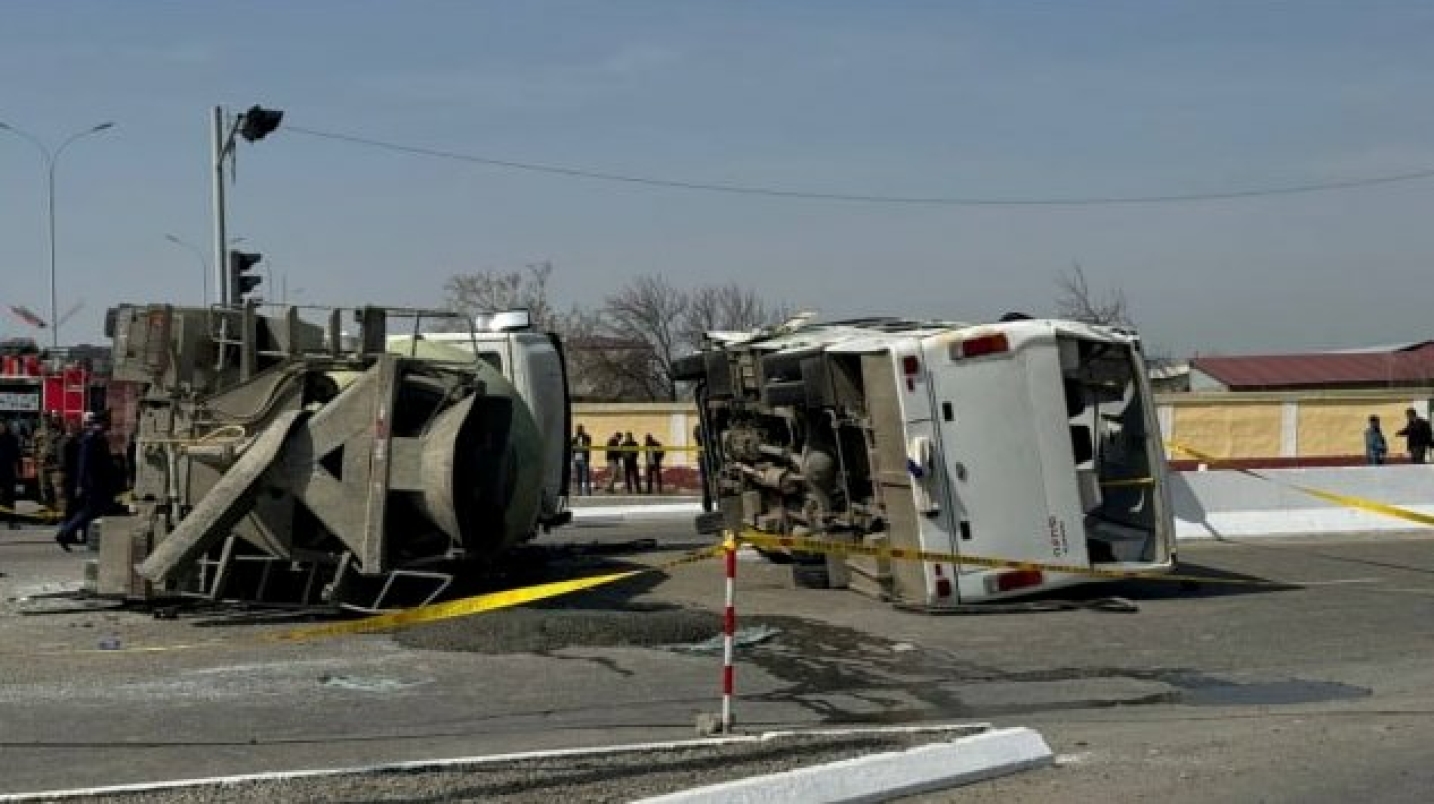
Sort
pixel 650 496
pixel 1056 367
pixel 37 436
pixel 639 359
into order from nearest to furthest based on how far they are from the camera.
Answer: pixel 1056 367 < pixel 37 436 < pixel 650 496 < pixel 639 359

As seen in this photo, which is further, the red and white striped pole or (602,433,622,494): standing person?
(602,433,622,494): standing person

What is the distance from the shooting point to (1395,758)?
7.30 meters

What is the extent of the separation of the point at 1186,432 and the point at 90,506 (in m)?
27.7

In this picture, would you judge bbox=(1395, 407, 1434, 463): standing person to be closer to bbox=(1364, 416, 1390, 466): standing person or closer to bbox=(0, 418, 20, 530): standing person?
bbox=(1364, 416, 1390, 466): standing person

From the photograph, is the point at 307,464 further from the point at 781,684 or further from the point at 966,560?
the point at 966,560

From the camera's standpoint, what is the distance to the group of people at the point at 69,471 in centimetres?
1733

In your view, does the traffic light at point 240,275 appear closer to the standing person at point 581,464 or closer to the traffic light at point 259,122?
the traffic light at point 259,122

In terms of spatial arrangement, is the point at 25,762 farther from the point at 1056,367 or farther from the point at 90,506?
the point at 90,506

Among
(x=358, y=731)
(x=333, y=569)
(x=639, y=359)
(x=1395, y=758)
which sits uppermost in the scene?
(x=639, y=359)

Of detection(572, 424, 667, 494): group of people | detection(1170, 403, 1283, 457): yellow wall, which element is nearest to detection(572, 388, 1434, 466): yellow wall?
detection(1170, 403, 1283, 457): yellow wall

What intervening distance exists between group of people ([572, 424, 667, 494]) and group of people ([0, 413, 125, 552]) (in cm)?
993

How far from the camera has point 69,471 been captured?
1973cm

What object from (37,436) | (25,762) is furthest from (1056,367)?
(37,436)

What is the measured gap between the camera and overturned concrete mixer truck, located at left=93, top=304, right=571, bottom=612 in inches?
459
